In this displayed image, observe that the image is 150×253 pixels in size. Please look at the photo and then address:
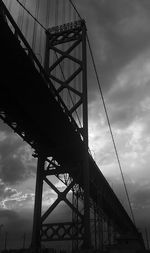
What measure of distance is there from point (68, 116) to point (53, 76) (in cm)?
729

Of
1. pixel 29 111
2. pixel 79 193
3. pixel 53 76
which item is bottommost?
pixel 79 193

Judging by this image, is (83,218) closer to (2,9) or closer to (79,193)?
(79,193)

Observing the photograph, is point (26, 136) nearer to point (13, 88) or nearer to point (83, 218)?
point (13, 88)

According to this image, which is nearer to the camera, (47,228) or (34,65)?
(34,65)

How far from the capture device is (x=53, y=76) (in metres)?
29.6

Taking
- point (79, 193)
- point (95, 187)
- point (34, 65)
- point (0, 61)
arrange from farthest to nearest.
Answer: point (95, 187) → point (79, 193) → point (34, 65) → point (0, 61)

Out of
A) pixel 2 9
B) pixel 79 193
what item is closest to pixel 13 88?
pixel 2 9

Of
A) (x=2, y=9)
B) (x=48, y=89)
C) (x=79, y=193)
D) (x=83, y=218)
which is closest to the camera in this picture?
(x=2, y=9)

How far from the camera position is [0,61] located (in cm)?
1683

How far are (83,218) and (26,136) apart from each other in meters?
7.06

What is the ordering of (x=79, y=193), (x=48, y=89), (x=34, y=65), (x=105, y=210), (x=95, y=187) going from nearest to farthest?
(x=34, y=65) < (x=48, y=89) < (x=79, y=193) < (x=95, y=187) < (x=105, y=210)

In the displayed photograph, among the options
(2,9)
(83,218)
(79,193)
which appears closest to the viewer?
(2,9)

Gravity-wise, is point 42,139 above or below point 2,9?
below

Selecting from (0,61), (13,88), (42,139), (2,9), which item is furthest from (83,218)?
(2,9)
